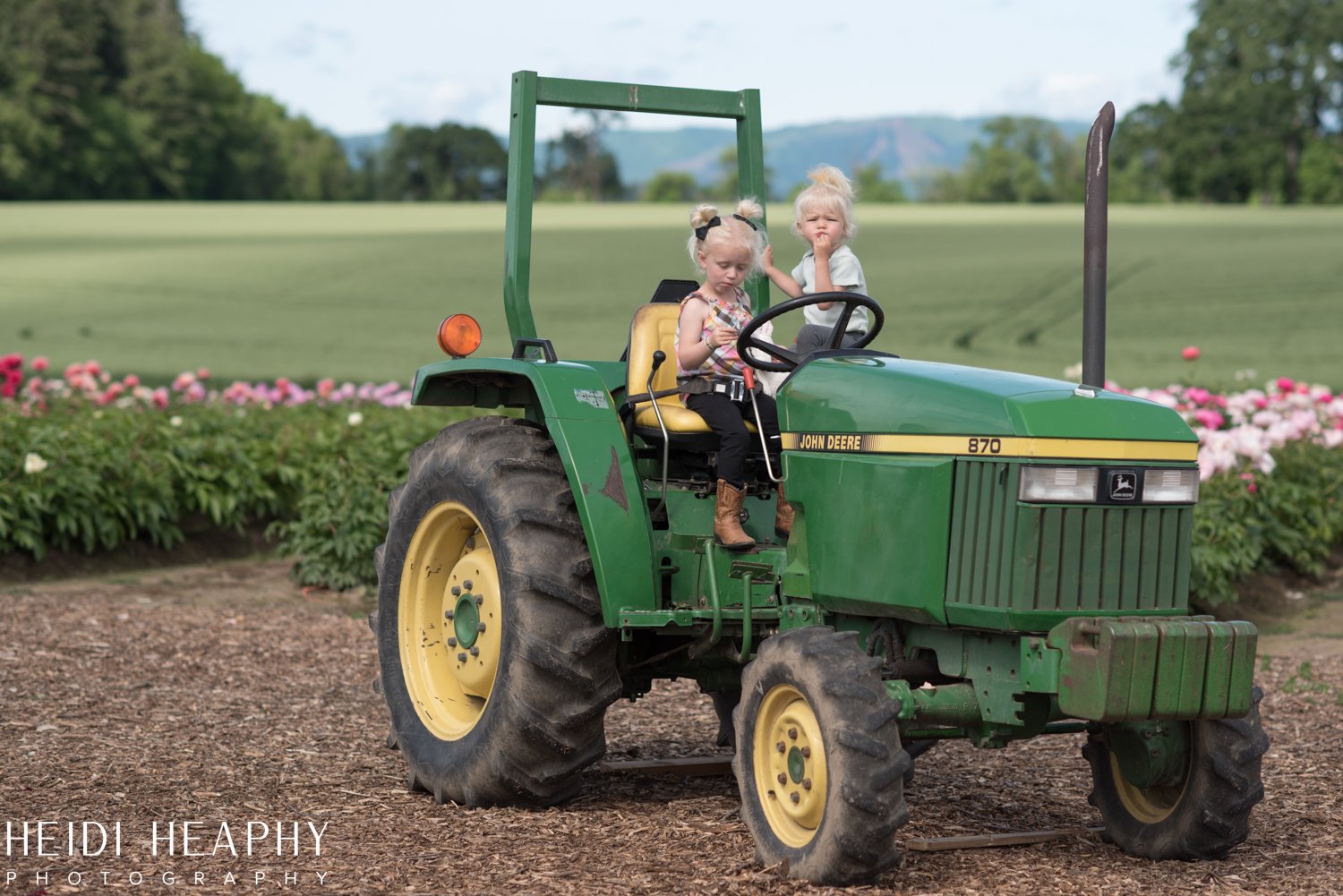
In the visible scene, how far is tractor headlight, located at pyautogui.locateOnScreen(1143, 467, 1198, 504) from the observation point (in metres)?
4.04

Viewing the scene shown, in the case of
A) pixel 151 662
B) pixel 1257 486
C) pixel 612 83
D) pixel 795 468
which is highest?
pixel 612 83

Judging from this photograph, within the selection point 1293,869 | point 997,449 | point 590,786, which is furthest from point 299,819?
point 1293,869

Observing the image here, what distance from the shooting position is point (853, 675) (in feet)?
12.9

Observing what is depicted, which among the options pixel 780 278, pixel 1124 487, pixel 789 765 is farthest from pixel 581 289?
pixel 1124 487

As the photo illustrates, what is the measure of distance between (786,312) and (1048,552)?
1107 mm

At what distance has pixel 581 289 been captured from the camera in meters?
27.6

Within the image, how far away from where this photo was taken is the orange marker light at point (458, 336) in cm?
496

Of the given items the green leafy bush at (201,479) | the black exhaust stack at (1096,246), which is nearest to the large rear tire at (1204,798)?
the black exhaust stack at (1096,246)

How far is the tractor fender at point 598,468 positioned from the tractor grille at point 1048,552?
40.9 inches

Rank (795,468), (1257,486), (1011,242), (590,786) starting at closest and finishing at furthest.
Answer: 1. (795,468)
2. (590,786)
3. (1257,486)
4. (1011,242)

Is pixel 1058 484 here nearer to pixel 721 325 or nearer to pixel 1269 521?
pixel 721 325

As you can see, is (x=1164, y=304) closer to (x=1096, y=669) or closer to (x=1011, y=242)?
(x=1011, y=242)

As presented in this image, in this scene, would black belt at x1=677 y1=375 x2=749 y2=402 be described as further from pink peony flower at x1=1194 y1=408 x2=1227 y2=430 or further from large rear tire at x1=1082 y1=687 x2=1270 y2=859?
pink peony flower at x1=1194 y1=408 x2=1227 y2=430

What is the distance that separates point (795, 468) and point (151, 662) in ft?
12.7
